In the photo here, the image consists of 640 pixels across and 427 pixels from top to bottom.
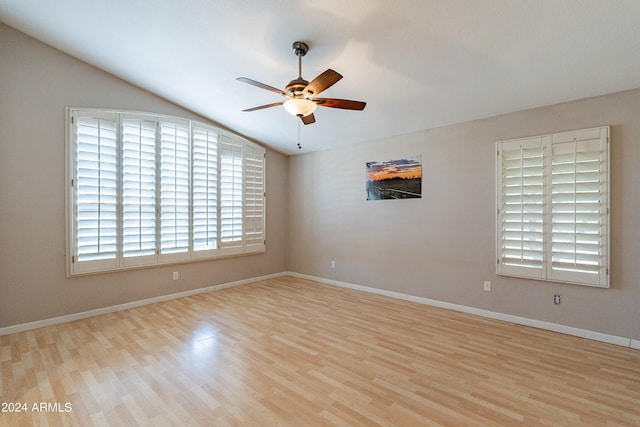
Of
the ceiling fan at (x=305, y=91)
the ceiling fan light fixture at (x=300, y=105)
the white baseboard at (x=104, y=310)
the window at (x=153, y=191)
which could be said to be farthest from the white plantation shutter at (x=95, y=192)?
the ceiling fan light fixture at (x=300, y=105)

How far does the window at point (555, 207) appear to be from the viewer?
2980 millimetres

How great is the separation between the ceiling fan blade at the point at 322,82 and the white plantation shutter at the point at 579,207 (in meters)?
2.69

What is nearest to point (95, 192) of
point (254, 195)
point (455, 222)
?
point (254, 195)

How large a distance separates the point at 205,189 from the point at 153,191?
783 mm

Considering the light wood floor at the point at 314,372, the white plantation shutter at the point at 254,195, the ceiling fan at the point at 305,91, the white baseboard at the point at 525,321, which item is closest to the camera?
the light wood floor at the point at 314,372

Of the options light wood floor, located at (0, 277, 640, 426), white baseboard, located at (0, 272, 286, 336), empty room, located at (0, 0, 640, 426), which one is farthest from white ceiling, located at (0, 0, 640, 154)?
white baseboard, located at (0, 272, 286, 336)

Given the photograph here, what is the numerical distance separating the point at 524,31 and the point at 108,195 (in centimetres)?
479

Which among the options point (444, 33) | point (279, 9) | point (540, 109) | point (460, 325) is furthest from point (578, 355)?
point (279, 9)

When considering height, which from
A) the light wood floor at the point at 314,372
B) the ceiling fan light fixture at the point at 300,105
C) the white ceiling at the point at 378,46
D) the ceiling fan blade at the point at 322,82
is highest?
the white ceiling at the point at 378,46

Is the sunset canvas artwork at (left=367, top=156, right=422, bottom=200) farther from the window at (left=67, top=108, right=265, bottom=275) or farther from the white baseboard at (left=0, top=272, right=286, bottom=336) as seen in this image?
the white baseboard at (left=0, top=272, right=286, bottom=336)

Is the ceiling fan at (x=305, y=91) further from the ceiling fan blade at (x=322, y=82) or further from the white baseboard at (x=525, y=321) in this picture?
the white baseboard at (x=525, y=321)

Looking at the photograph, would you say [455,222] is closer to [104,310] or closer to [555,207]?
[555,207]

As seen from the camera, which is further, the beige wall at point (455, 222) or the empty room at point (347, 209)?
the beige wall at point (455, 222)

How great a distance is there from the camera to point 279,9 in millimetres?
2416
